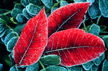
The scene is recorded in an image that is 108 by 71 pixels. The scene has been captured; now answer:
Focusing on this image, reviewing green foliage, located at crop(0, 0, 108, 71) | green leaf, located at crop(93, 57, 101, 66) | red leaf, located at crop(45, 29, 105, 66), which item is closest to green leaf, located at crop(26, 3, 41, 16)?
green foliage, located at crop(0, 0, 108, 71)

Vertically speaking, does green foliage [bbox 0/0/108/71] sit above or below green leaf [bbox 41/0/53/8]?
below

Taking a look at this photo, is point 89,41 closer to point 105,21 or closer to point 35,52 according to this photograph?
point 35,52

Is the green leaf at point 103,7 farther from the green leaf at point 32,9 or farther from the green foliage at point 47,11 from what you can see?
the green leaf at point 32,9

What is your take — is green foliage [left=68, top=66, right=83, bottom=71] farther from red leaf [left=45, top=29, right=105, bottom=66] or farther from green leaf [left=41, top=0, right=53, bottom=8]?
green leaf [left=41, top=0, right=53, bottom=8]

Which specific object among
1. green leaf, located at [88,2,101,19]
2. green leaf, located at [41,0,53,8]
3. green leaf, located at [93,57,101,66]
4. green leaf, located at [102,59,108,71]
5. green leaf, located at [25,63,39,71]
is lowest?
green leaf, located at [102,59,108,71]

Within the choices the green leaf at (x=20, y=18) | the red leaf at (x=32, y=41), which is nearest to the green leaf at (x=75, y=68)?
the red leaf at (x=32, y=41)
